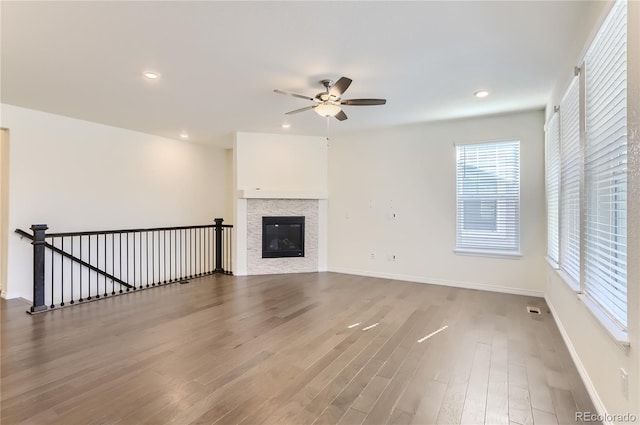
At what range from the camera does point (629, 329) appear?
→ 1515mm

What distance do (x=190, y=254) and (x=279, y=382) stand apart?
4.86 m

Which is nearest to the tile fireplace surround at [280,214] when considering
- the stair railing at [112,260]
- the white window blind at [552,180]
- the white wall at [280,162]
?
the white wall at [280,162]

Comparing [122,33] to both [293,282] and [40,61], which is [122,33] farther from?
[293,282]

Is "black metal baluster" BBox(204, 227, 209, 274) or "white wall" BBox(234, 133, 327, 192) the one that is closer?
"white wall" BBox(234, 133, 327, 192)

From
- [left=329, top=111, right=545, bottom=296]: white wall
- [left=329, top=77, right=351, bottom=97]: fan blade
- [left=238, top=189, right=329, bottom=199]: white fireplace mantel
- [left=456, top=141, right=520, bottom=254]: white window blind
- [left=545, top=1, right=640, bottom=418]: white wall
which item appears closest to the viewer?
[left=545, top=1, right=640, bottom=418]: white wall

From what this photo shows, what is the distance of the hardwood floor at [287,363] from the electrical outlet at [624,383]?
0.44m

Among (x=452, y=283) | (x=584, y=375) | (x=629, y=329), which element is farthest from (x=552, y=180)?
(x=629, y=329)

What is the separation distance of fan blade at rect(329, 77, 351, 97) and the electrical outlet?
108 inches

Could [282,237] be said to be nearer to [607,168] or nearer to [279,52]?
[279,52]

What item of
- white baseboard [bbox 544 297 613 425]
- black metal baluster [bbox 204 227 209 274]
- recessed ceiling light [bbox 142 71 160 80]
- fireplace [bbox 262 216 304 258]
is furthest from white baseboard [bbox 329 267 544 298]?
recessed ceiling light [bbox 142 71 160 80]

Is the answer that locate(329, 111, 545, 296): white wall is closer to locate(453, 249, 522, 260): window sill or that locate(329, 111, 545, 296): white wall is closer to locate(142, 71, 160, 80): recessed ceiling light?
locate(453, 249, 522, 260): window sill

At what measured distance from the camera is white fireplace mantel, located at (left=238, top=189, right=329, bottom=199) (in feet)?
18.9

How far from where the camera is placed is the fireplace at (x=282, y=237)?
236 inches

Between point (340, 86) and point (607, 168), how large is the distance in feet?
7.17
